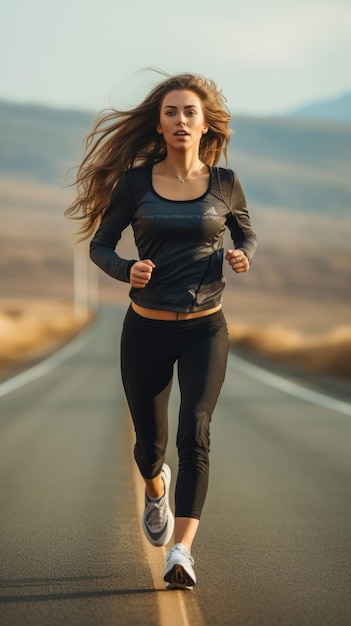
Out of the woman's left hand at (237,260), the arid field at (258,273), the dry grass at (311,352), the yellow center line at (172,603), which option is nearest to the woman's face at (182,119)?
the woman's left hand at (237,260)

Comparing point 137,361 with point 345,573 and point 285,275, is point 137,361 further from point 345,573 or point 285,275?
point 285,275

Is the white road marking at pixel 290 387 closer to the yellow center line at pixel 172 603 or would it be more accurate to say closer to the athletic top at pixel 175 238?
the yellow center line at pixel 172 603

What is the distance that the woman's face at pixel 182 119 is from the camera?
17.8ft

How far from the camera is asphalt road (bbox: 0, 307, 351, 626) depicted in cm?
477

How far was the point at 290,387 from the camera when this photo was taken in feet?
72.4

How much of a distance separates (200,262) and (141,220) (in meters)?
0.32

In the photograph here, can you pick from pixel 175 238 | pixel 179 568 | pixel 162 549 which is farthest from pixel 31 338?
pixel 179 568

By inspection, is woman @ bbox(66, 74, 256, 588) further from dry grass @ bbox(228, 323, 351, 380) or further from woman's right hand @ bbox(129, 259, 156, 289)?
dry grass @ bbox(228, 323, 351, 380)

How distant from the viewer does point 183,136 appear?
17.8 feet

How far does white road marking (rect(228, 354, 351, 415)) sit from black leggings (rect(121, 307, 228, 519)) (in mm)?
10889

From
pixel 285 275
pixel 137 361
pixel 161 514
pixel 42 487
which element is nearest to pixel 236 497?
pixel 42 487

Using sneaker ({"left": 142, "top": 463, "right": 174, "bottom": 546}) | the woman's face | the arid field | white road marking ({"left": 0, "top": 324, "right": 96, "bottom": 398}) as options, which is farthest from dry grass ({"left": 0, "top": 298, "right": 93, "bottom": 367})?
the woman's face

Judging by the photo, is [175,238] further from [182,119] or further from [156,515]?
[156,515]

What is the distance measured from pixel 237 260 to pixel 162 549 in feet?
5.66
